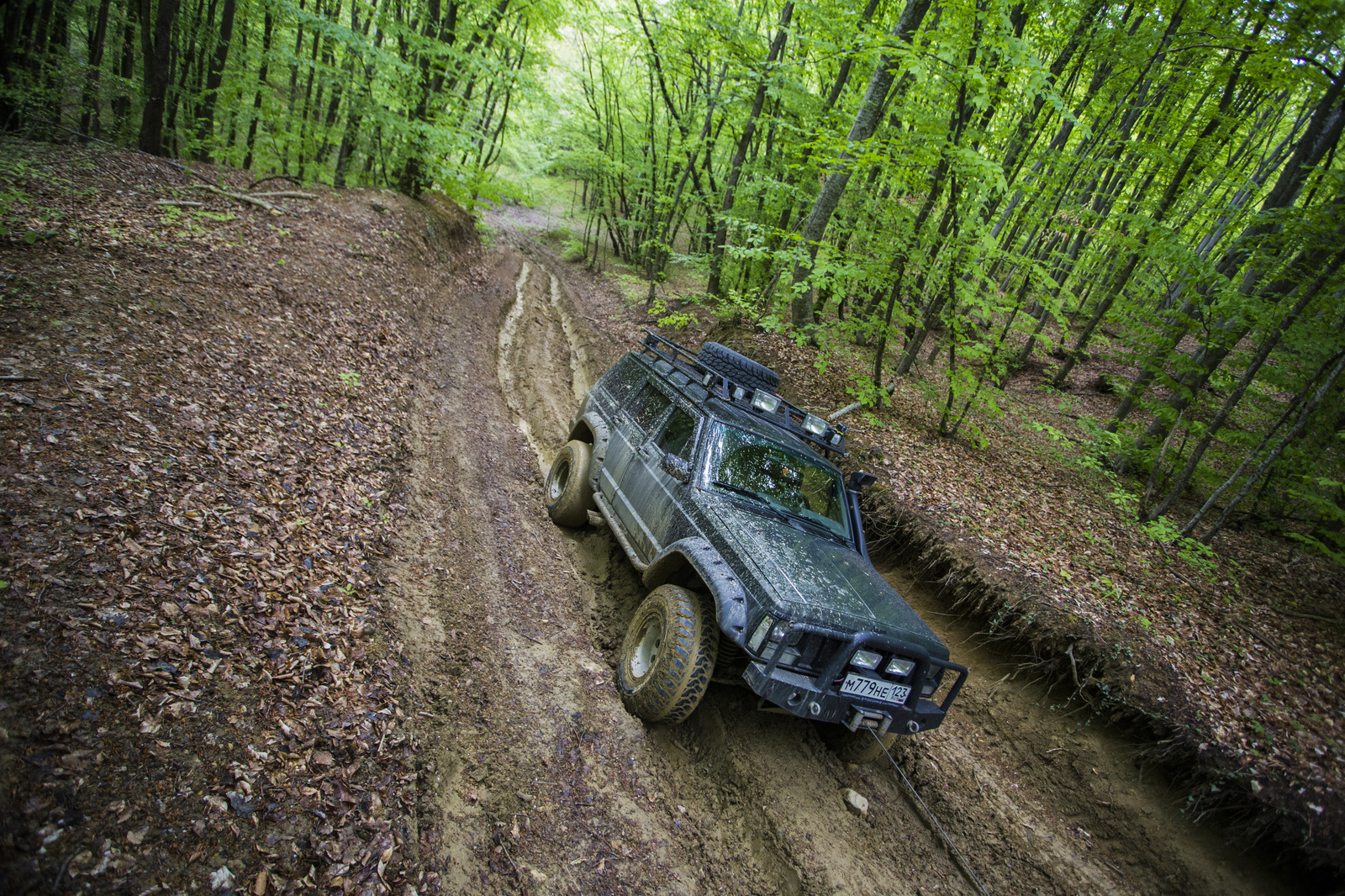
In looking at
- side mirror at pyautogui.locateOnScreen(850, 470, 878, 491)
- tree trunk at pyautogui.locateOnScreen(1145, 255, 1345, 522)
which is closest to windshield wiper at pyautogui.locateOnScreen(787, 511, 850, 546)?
side mirror at pyautogui.locateOnScreen(850, 470, 878, 491)

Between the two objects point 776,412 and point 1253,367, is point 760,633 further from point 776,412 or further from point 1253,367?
point 1253,367

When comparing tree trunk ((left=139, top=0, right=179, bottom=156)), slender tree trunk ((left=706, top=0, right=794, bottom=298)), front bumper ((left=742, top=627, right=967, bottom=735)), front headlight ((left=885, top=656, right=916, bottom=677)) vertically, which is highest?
slender tree trunk ((left=706, top=0, right=794, bottom=298))

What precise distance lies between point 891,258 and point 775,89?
4502mm

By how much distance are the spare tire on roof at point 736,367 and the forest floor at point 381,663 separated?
2252 mm

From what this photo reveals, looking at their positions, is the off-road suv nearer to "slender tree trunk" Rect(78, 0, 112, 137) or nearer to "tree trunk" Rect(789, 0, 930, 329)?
"tree trunk" Rect(789, 0, 930, 329)

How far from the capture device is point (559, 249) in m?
26.0

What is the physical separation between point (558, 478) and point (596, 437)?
670 mm

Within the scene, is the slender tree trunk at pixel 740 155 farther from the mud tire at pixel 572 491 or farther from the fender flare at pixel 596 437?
the mud tire at pixel 572 491

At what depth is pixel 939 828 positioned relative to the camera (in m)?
3.68

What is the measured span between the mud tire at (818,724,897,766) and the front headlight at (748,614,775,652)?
1196 mm

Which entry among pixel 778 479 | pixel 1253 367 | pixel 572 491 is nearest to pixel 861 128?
pixel 1253 367

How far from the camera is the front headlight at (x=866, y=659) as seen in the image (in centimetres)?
321

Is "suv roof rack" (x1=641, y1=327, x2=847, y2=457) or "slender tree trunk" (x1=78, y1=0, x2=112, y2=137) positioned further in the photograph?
"slender tree trunk" (x1=78, y1=0, x2=112, y2=137)

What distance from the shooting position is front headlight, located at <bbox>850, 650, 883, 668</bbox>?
321 cm
